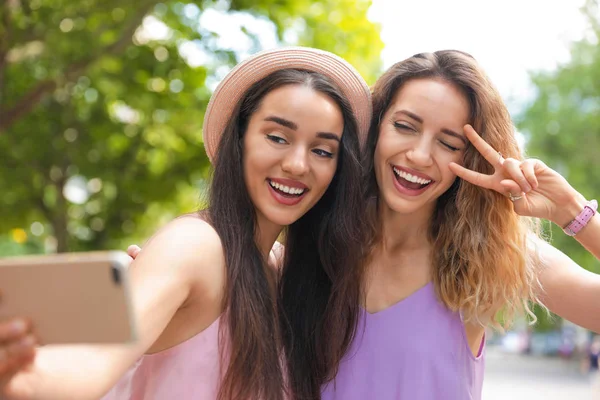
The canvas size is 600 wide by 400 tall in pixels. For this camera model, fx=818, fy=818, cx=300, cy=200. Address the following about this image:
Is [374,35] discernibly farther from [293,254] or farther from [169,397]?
[169,397]

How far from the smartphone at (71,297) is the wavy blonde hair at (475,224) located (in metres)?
1.86

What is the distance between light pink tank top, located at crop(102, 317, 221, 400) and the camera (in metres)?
2.58

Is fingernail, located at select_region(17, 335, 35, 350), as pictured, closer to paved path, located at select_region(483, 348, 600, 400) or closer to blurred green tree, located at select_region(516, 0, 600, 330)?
paved path, located at select_region(483, 348, 600, 400)

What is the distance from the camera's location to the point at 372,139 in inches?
136

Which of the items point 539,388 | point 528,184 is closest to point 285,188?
point 528,184

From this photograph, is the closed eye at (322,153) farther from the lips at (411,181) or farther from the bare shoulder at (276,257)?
the bare shoulder at (276,257)

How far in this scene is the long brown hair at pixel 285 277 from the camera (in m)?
2.66

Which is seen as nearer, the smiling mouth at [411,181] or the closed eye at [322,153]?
the closed eye at [322,153]

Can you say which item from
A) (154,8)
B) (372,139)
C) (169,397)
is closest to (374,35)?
(154,8)

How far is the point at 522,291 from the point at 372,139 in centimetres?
87

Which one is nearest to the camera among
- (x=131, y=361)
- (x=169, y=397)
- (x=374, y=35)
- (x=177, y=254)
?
(x=131, y=361)

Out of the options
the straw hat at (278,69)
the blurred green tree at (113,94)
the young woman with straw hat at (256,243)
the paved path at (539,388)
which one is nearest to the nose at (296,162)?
the young woman with straw hat at (256,243)

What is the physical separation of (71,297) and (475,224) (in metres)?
2.12

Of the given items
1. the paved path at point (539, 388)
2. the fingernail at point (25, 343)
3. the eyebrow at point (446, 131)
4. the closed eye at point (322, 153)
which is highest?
the eyebrow at point (446, 131)
